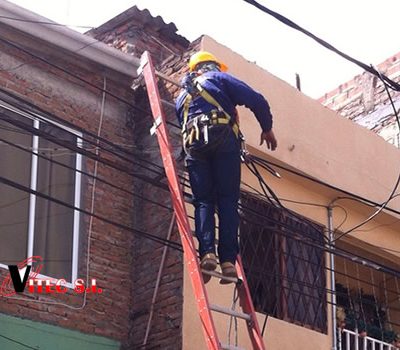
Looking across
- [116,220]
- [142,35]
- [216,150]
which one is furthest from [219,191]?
[142,35]

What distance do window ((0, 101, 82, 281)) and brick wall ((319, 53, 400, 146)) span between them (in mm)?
8357

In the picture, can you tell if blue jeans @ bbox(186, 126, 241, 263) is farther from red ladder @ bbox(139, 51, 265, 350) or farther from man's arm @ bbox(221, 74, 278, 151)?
man's arm @ bbox(221, 74, 278, 151)

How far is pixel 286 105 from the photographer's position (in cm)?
1302

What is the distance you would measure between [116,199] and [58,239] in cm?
85

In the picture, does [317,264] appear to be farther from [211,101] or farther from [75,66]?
[211,101]

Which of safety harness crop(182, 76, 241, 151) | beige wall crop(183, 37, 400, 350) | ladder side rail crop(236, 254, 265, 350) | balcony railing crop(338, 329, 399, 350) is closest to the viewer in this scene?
ladder side rail crop(236, 254, 265, 350)

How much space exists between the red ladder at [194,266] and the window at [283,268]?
283 cm

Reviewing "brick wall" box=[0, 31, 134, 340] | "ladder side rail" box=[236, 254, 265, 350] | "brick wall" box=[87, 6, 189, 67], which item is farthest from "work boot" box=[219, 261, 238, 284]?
"brick wall" box=[87, 6, 189, 67]

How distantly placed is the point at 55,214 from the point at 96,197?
0.50 meters

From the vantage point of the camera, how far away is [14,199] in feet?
36.2

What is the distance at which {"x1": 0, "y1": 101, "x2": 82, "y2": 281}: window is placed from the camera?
1090cm

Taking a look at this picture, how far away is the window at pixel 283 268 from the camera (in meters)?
12.3

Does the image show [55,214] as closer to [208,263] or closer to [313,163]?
[208,263]

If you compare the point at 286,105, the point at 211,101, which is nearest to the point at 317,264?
the point at 286,105
